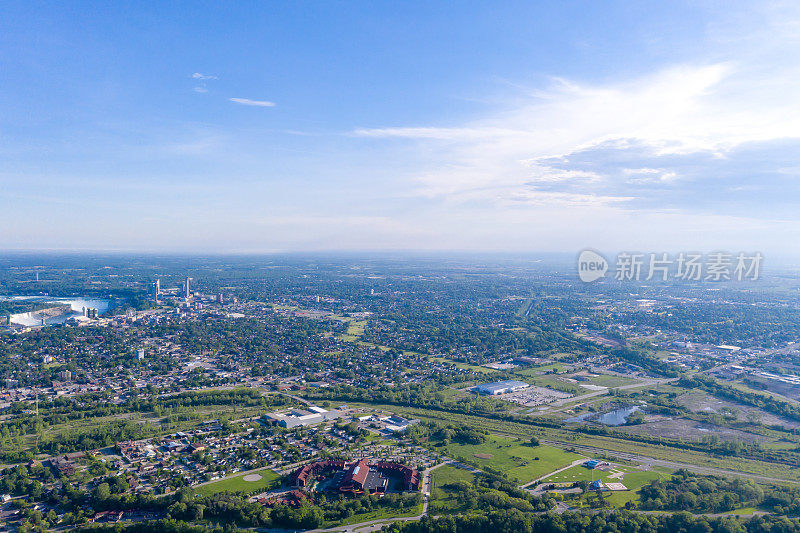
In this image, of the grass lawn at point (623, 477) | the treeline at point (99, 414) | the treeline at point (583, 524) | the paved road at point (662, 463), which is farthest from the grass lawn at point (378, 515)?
the treeline at point (99, 414)

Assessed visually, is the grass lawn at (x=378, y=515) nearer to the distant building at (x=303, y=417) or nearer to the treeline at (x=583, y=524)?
the treeline at (x=583, y=524)

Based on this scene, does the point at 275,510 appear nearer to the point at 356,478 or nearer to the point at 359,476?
the point at 356,478

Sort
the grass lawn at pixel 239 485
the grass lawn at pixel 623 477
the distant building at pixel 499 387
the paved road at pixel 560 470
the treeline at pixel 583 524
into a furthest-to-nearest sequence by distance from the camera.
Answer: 1. the distant building at pixel 499 387
2. the paved road at pixel 560 470
3. the grass lawn at pixel 623 477
4. the grass lawn at pixel 239 485
5. the treeline at pixel 583 524

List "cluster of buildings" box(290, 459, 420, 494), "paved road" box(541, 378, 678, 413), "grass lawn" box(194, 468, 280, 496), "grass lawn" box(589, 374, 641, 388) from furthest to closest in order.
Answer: "grass lawn" box(589, 374, 641, 388) < "paved road" box(541, 378, 678, 413) < "grass lawn" box(194, 468, 280, 496) < "cluster of buildings" box(290, 459, 420, 494)

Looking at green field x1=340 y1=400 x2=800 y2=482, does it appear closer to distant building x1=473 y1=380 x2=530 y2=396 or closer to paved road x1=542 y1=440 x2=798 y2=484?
paved road x1=542 y1=440 x2=798 y2=484

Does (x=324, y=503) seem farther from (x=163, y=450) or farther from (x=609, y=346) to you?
(x=609, y=346)

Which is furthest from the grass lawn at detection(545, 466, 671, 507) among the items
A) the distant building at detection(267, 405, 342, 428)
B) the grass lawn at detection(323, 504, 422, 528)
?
the distant building at detection(267, 405, 342, 428)
